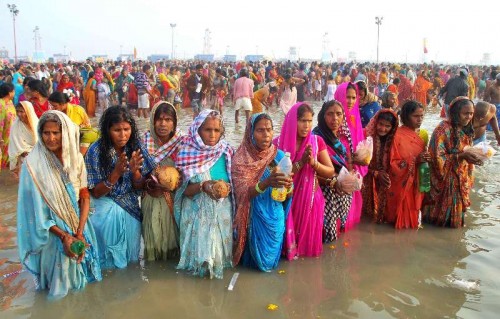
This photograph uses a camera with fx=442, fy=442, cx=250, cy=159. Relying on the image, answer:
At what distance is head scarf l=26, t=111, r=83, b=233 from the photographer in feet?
10.1

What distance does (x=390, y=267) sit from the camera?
13.0ft

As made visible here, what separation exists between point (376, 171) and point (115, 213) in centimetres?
276

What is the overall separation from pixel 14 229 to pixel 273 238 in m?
3.03

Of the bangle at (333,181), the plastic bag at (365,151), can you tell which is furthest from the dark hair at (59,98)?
the plastic bag at (365,151)

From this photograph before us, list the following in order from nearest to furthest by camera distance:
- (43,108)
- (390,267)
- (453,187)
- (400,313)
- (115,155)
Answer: (400,313), (115,155), (390,267), (453,187), (43,108)

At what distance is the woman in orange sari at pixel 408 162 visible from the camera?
4.64m

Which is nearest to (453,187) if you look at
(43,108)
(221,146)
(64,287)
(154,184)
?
(221,146)

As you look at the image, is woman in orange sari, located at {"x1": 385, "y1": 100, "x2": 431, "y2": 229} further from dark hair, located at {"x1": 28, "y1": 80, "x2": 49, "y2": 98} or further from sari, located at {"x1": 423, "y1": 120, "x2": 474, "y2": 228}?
dark hair, located at {"x1": 28, "y1": 80, "x2": 49, "y2": 98}

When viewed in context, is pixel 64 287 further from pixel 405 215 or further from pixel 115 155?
pixel 405 215

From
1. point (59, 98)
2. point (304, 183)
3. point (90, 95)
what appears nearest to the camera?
point (304, 183)

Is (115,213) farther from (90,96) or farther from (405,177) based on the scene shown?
(90,96)

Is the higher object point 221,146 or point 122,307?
point 221,146

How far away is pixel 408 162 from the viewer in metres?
→ 4.67

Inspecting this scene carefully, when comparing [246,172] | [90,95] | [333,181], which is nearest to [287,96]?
[90,95]
